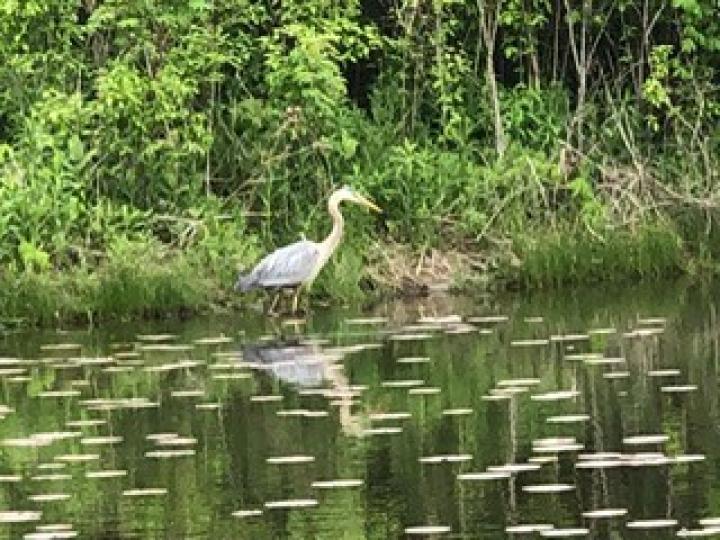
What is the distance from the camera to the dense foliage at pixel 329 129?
18.5 metres

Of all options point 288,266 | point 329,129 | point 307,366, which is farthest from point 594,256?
point 307,366

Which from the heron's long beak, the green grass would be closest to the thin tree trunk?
the green grass

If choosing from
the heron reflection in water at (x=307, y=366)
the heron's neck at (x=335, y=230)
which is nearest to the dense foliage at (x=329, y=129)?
the heron's neck at (x=335, y=230)

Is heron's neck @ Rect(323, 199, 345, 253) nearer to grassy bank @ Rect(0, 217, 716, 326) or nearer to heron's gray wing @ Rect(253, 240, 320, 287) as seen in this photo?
heron's gray wing @ Rect(253, 240, 320, 287)

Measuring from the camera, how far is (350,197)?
717 inches

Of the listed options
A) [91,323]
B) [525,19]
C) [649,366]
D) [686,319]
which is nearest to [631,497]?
[649,366]

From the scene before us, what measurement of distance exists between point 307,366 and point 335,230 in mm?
3807

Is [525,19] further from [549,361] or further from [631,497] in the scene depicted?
[631,497]

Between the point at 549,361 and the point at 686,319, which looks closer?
the point at 549,361

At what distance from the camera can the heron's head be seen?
59.3 feet

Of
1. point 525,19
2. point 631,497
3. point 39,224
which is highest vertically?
point 525,19

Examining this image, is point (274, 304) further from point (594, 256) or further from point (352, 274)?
point (594, 256)

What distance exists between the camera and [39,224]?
17578 millimetres

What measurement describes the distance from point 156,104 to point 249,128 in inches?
47.7
